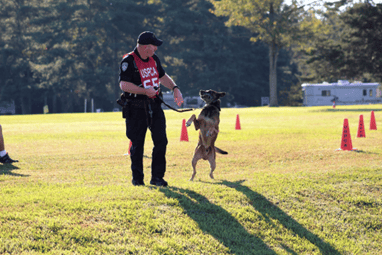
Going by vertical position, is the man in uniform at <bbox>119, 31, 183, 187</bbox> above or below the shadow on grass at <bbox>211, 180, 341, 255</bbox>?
above

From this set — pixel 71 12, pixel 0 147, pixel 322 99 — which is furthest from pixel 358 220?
pixel 71 12

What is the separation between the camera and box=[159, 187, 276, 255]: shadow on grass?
505 cm

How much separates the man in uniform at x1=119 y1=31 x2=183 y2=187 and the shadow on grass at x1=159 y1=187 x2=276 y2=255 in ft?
2.54

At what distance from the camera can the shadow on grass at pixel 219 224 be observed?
5055mm

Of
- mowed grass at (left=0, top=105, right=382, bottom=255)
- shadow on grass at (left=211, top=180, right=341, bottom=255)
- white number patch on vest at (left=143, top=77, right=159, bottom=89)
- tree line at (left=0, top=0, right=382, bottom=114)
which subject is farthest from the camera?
tree line at (left=0, top=0, right=382, bottom=114)

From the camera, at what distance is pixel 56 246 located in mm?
4543

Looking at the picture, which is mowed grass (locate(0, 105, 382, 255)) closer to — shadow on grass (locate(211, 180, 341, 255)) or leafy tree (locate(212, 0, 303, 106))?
shadow on grass (locate(211, 180, 341, 255))

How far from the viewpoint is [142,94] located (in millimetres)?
6051

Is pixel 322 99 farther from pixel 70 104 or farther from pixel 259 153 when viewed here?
pixel 259 153

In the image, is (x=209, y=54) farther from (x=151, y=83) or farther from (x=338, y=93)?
(x=151, y=83)

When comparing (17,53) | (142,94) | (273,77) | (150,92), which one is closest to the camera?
(150,92)

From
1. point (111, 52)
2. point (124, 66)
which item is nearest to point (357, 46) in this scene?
point (124, 66)

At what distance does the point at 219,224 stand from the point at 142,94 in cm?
211

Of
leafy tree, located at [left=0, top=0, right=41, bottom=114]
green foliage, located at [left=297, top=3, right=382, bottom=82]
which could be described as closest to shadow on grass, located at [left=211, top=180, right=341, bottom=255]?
green foliage, located at [left=297, top=3, right=382, bottom=82]
